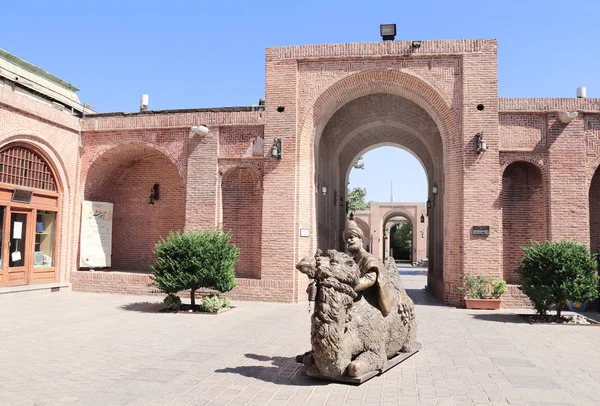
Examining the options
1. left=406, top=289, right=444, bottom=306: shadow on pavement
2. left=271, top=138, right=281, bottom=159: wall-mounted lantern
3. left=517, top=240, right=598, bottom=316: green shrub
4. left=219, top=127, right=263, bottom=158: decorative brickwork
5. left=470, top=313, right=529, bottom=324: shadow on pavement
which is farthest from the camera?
left=219, top=127, right=263, bottom=158: decorative brickwork

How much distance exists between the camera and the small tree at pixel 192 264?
437 inches

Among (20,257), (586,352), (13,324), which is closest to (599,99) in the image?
(586,352)

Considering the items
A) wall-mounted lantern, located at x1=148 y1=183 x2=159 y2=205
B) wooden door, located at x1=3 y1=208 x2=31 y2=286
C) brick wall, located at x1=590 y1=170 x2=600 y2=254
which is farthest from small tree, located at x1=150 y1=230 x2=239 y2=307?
brick wall, located at x1=590 y1=170 x2=600 y2=254

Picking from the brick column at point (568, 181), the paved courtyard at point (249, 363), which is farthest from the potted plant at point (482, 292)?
the brick column at point (568, 181)

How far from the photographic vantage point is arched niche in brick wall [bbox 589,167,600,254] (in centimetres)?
1409

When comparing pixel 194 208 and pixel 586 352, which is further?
pixel 194 208

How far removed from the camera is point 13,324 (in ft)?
29.8

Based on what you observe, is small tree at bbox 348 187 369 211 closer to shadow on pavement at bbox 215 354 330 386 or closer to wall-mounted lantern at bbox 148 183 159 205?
wall-mounted lantern at bbox 148 183 159 205

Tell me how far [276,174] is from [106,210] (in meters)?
6.33

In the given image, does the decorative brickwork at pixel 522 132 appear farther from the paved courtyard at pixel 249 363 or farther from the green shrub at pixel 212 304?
the green shrub at pixel 212 304

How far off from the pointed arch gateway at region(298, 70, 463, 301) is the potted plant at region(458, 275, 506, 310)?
50 cm

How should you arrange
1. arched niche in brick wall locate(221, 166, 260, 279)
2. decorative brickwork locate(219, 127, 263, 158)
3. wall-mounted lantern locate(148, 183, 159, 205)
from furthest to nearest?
wall-mounted lantern locate(148, 183, 159, 205) < arched niche in brick wall locate(221, 166, 260, 279) < decorative brickwork locate(219, 127, 263, 158)

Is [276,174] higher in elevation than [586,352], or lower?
higher

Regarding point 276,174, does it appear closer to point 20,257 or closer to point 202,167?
point 202,167
